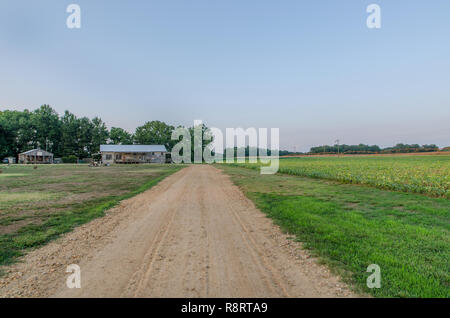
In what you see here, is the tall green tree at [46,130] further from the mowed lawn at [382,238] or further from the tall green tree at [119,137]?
the mowed lawn at [382,238]

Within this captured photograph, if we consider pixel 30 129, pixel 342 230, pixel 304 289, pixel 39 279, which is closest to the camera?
pixel 304 289

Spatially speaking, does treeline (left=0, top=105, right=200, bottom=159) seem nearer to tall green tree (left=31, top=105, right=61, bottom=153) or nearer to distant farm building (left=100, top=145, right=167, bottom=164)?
tall green tree (left=31, top=105, right=61, bottom=153)

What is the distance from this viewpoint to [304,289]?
3000 millimetres

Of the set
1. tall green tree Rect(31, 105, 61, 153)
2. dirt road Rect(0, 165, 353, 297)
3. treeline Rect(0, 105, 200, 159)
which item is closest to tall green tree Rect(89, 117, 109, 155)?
treeline Rect(0, 105, 200, 159)

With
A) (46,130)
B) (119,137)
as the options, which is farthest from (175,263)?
(119,137)

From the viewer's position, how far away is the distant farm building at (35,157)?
53.7m

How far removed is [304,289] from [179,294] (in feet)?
5.56

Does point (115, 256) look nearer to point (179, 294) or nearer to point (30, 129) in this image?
point (179, 294)

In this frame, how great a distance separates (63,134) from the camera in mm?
66188

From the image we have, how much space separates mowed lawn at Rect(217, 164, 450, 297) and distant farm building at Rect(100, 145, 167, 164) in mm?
54540

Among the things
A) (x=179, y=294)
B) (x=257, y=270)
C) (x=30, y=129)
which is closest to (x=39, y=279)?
(x=179, y=294)

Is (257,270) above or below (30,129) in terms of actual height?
below

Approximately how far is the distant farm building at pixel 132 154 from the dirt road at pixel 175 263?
5463 cm
